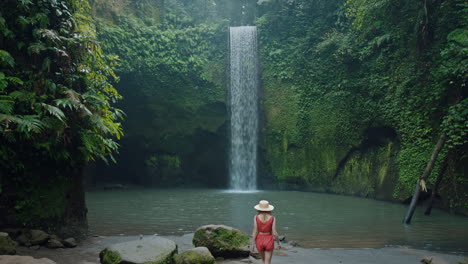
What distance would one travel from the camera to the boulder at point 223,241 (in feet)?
19.8

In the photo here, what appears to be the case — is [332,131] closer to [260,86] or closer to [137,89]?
[260,86]

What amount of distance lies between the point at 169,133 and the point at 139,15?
6337mm

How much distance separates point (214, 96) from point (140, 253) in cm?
1448

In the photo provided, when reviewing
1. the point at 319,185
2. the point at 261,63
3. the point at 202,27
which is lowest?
the point at 319,185

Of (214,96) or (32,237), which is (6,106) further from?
(214,96)

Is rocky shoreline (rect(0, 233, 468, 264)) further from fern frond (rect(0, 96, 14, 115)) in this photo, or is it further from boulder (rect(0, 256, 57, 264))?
fern frond (rect(0, 96, 14, 115))

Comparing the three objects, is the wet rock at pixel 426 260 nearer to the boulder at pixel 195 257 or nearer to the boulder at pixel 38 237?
the boulder at pixel 195 257

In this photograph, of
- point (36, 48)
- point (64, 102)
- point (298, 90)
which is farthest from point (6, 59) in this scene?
point (298, 90)

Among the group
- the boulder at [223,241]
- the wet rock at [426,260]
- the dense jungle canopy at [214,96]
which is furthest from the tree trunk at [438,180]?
the boulder at [223,241]

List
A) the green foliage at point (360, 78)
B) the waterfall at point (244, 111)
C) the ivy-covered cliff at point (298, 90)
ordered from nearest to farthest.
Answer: the green foliage at point (360, 78), the ivy-covered cliff at point (298, 90), the waterfall at point (244, 111)

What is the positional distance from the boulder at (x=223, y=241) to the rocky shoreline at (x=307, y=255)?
13 cm

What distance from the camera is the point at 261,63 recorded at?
64.5 ft

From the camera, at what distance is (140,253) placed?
5.23 m

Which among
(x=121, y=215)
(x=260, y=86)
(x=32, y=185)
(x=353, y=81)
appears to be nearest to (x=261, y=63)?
(x=260, y=86)
